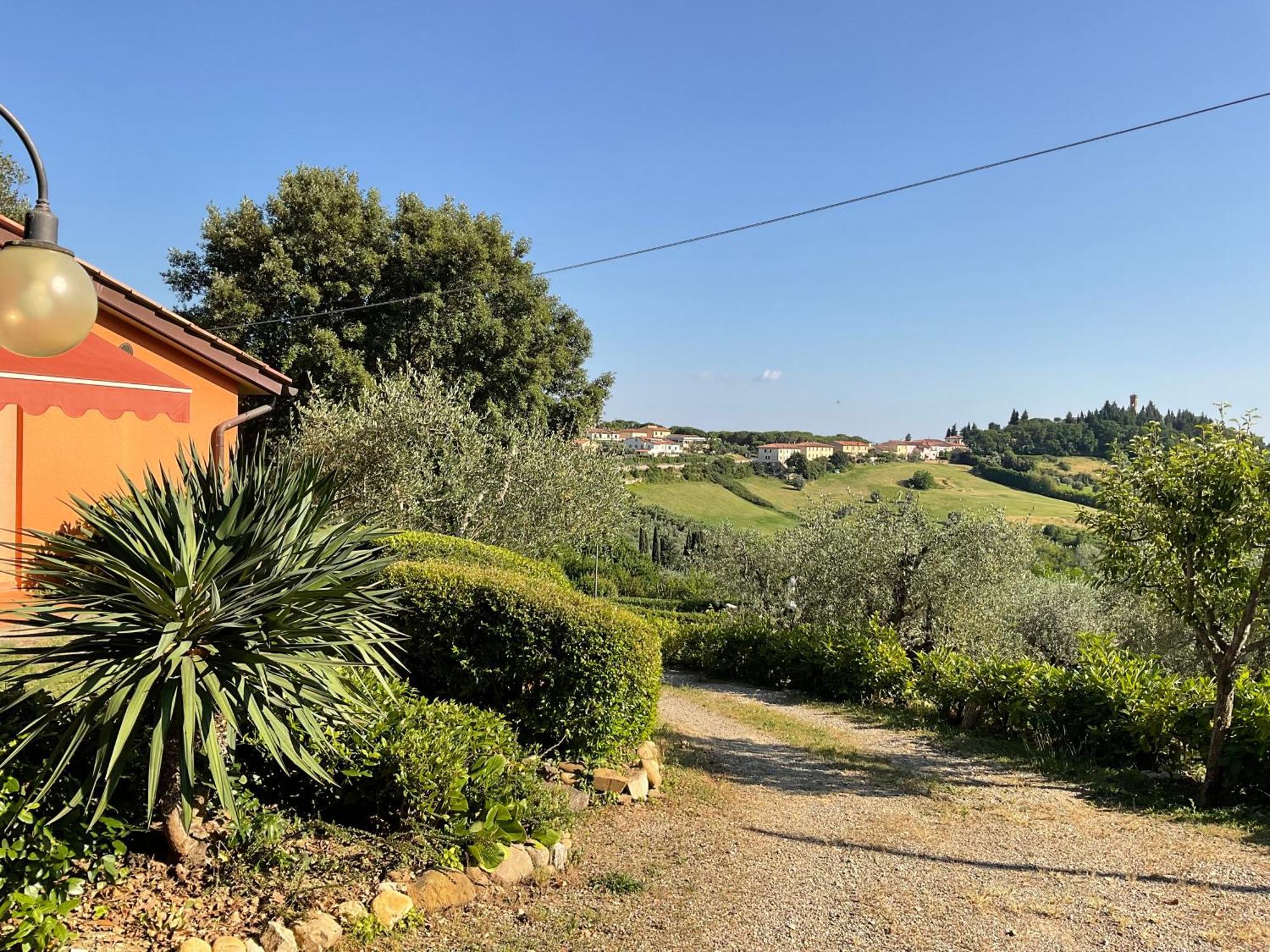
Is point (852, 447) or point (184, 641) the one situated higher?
point (852, 447)

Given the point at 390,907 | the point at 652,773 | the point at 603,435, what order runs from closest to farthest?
the point at 390,907 < the point at 652,773 < the point at 603,435

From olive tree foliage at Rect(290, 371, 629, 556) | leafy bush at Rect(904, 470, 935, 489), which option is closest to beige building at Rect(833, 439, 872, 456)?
leafy bush at Rect(904, 470, 935, 489)

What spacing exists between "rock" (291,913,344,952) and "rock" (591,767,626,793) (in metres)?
2.70

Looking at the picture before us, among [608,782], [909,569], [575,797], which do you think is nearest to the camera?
[575,797]

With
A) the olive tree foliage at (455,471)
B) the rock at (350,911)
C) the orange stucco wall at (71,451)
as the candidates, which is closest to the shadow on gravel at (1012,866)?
the rock at (350,911)

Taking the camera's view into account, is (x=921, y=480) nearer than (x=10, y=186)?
No

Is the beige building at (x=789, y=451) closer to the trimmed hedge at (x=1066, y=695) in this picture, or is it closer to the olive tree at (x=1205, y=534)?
the trimmed hedge at (x=1066, y=695)

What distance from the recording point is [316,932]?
11.8 ft

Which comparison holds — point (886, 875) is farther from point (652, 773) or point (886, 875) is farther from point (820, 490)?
point (820, 490)

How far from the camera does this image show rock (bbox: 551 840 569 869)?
16.3 ft

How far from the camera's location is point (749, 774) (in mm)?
7812

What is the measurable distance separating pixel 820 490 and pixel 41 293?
1870 inches

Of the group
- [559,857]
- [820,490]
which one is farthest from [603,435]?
[820,490]

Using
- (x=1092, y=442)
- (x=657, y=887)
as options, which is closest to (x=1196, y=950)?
(x=657, y=887)
